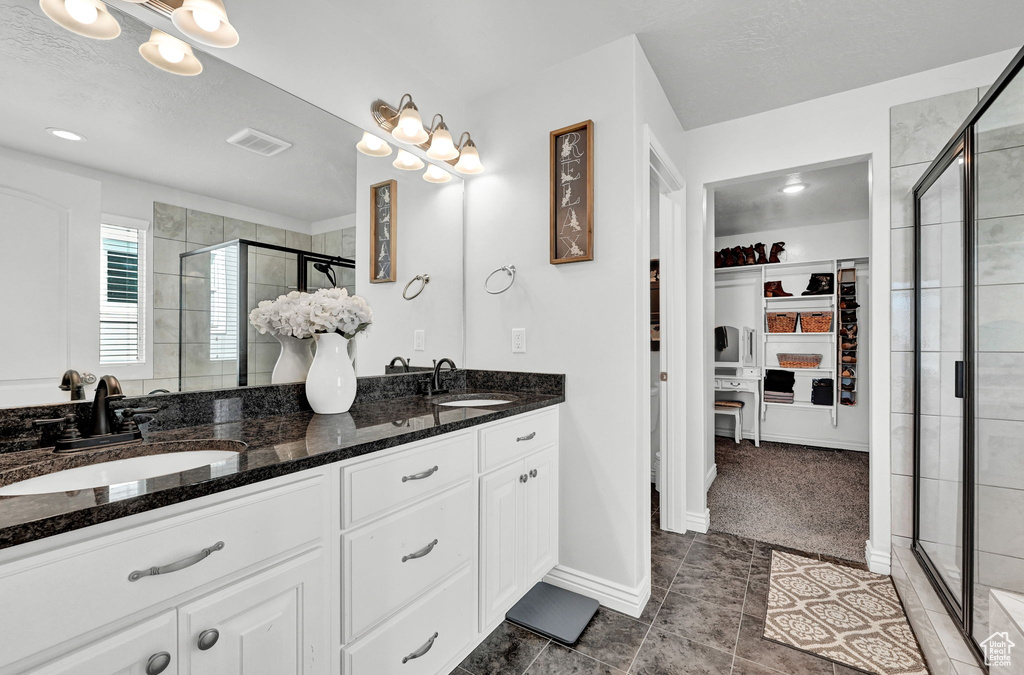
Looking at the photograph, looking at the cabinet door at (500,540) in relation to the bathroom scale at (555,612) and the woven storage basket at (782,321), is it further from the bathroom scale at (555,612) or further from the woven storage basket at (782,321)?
the woven storage basket at (782,321)

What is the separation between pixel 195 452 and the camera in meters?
1.13

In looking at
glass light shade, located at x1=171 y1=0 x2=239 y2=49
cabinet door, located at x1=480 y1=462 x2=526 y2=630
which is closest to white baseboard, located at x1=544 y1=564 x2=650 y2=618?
cabinet door, located at x1=480 y1=462 x2=526 y2=630

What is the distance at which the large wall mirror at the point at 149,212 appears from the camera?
1.08 meters

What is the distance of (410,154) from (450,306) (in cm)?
77

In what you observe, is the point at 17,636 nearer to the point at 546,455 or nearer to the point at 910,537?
the point at 546,455

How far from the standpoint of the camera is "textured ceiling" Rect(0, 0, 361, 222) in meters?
1.09

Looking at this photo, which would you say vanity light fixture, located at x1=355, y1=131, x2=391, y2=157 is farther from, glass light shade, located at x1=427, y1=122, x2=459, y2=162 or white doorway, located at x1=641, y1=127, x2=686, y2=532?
white doorway, located at x1=641, y1=127, x2=686, y2=532

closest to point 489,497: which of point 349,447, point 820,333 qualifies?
point 349,447

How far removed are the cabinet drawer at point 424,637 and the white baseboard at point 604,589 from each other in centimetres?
67

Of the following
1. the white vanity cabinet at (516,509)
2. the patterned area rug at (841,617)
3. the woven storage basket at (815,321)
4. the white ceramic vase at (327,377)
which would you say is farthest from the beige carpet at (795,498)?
the white ceramic vase at (327,377)

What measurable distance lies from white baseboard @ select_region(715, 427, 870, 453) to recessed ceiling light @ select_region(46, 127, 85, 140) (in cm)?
594

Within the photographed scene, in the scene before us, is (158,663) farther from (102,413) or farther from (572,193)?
(572,193)

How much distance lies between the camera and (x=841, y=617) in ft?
6.20

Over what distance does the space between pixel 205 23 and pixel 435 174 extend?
3.56ft
